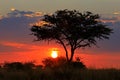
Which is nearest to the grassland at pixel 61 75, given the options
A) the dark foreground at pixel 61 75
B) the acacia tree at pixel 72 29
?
the dark foreground at pixel 61 75

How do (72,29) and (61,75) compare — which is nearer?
(61,75)

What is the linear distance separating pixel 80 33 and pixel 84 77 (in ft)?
134

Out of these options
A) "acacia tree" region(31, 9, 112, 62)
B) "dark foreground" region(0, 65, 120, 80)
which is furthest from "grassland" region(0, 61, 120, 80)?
"acacia tree" region(31, 9, 112, 62)

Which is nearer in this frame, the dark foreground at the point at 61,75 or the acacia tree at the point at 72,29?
the dark foreground at the point at 61,75

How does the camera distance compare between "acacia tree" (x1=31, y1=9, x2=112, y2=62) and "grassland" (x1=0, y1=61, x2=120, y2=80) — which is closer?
"grassland" (x1=0, y1=61, x2=120, y2=80)

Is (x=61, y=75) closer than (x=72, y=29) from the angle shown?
Yes

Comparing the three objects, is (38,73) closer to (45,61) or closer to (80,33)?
(80,33)

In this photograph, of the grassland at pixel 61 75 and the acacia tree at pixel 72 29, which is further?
the acacia tree at pixel 72 29

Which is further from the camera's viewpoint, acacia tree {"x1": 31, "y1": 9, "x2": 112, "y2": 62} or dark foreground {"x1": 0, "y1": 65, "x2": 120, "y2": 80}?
acacia tree {"x1": 31, "y1": 9, "x2": 112, "y2": 62}

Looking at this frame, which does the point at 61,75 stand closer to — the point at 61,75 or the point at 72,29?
the point at 61,75

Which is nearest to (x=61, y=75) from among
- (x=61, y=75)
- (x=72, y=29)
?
(x=61, y=75)

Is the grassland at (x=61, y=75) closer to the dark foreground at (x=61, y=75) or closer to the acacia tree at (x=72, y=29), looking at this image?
the dark foreground at (x=61, y=75)

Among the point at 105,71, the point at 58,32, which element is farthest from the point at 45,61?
the point at 105,71

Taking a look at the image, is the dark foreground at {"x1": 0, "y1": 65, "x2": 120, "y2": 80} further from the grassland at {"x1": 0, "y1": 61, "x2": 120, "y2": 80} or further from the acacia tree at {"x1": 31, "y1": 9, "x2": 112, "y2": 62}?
the acacia tree at {"x1": 31, "y1": 9, "x2": 112, "y2": 62}
